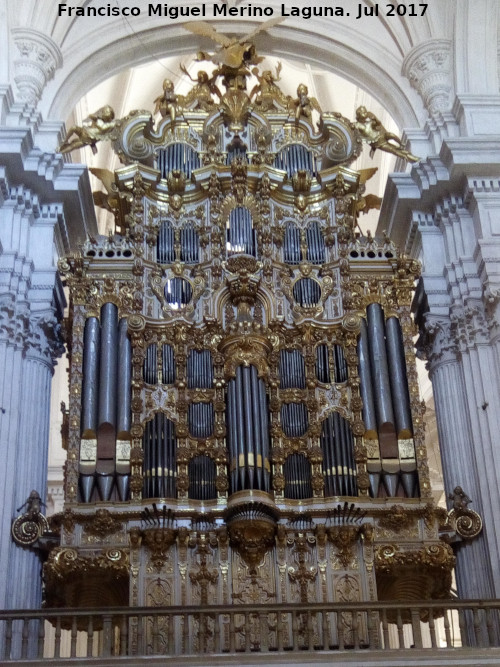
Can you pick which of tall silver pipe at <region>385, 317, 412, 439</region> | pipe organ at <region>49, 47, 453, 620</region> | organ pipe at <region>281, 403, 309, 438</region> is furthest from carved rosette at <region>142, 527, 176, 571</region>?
tall silver pipe at <region>385, 317, 412, 439</region>

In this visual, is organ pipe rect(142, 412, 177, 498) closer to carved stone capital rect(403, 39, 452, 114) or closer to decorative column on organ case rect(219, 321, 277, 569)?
decorative column on organ case rect(219, 321, 277, 569)

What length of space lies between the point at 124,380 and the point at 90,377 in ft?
1.89

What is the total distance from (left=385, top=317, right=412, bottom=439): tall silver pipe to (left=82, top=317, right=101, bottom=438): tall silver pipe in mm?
5043

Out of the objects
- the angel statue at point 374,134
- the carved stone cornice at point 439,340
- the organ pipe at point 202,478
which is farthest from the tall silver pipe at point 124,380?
the angel statue at point 374,134

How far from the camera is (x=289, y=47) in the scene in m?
24.5

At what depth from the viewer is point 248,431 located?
1839cm

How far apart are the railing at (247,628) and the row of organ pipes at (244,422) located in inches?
87.4

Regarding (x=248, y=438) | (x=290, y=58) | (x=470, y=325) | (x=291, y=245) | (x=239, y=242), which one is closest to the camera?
(x=248, y=438)

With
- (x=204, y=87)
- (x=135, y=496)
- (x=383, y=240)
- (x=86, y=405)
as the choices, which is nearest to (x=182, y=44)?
(x=204, y=87)

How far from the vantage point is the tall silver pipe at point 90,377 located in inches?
736

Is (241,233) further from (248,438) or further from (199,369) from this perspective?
(248,438)

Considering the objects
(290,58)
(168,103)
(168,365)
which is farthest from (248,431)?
(290,58)

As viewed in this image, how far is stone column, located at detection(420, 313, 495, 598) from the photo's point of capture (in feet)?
59.1

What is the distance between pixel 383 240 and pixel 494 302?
2.87 m
